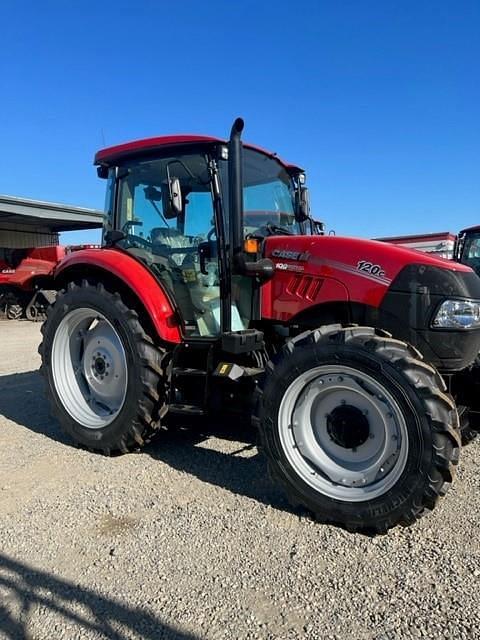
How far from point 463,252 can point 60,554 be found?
9.29 meters

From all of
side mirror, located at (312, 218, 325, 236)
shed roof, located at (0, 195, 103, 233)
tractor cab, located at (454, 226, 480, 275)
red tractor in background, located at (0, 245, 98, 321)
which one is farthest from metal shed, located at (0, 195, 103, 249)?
side mirror, located at (312, 218, 325, 236)

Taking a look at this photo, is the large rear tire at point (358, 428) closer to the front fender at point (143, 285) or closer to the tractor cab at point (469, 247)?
the front fender at point (143, 285)

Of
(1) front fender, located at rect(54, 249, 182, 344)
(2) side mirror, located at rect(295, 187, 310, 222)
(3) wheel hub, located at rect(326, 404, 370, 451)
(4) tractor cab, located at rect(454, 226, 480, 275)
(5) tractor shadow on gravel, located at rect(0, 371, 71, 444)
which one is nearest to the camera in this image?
(3) wheel hub, located at rect(326, 404, 370, 451)

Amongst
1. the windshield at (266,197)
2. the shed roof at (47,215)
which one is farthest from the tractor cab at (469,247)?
the shed roof at (47,215)

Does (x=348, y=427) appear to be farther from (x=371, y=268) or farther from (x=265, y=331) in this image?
(x=265, y=331)

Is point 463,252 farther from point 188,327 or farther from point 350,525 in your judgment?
point 350,525

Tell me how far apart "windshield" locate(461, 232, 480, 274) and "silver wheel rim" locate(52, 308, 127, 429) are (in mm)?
7852

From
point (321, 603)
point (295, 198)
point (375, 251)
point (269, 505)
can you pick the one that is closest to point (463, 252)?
point (295, 198)

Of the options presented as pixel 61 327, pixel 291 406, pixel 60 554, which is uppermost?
pixel 61 327

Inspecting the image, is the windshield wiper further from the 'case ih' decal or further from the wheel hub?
the wheel hub

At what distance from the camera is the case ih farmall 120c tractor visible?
8.85 feet

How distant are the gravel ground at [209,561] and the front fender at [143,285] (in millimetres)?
978

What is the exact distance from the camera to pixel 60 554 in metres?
2.57

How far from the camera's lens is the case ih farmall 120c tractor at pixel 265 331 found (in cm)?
270
